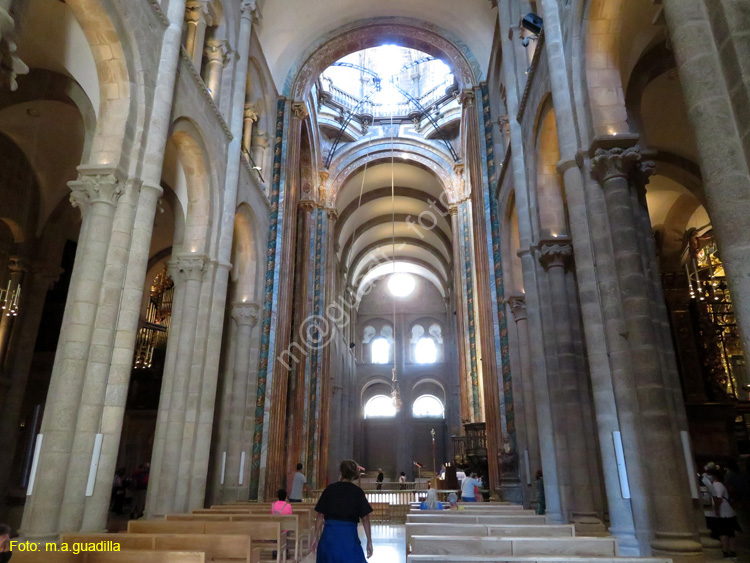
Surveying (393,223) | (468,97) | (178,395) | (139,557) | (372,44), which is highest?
(372,44)

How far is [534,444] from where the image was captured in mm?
10773

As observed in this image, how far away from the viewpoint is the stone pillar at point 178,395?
30.3 feet

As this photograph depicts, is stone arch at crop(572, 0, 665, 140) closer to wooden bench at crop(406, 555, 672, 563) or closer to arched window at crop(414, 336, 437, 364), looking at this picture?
wooden bench at crop(406, 555, 672, 563)

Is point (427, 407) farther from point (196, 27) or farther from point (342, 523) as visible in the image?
point (342, 523)

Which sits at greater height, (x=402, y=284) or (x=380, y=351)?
(x=402, y=284)

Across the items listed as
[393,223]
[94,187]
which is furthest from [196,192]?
[393,223]

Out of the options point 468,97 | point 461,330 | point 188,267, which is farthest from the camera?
point 461,330

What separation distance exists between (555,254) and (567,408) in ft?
8.42

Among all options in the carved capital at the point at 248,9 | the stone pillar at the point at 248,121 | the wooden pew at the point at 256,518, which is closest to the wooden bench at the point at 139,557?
the wooden pew at the point at 256,518

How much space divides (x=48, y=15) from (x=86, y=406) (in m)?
6.07

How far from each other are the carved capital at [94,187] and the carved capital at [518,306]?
8.34 metres

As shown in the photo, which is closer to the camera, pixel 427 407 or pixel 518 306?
pixel 518 306

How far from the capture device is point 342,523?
4.39 meters

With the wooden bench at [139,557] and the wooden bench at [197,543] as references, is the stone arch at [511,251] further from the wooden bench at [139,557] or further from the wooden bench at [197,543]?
the wooden bench at [139,557]
